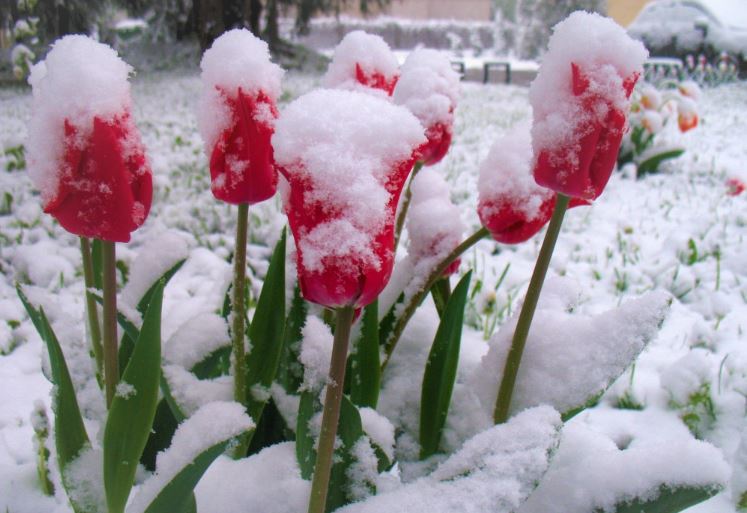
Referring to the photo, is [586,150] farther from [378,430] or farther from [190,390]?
[190,390]

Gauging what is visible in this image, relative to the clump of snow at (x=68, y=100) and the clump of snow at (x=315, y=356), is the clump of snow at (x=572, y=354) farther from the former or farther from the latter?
the clump of snow at (x=68, y=100)

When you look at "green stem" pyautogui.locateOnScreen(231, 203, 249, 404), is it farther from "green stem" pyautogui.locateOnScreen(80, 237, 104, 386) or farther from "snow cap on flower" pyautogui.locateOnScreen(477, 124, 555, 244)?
"snow cap on flower" pyautogui.locateOnScreen(477, 124, 555, 244)

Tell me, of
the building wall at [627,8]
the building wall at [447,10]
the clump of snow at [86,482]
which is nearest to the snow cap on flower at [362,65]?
the clump of snow at [86,482]

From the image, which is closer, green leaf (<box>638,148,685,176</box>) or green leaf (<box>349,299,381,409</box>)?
green leaf (<box>349,299,381,409</box>)

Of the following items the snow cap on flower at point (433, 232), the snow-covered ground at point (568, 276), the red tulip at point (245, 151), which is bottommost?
the snow-covered ground at point (568, 276)

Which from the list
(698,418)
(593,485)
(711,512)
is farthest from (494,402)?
(698,418)

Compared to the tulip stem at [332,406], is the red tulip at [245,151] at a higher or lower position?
higher

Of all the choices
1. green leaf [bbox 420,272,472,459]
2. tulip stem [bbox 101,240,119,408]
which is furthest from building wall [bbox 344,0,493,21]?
tulip stem [bbox 101,240,119,408]

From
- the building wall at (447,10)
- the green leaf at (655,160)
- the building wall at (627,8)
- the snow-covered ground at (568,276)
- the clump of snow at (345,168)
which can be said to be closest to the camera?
the clump of snow at (345,168)
